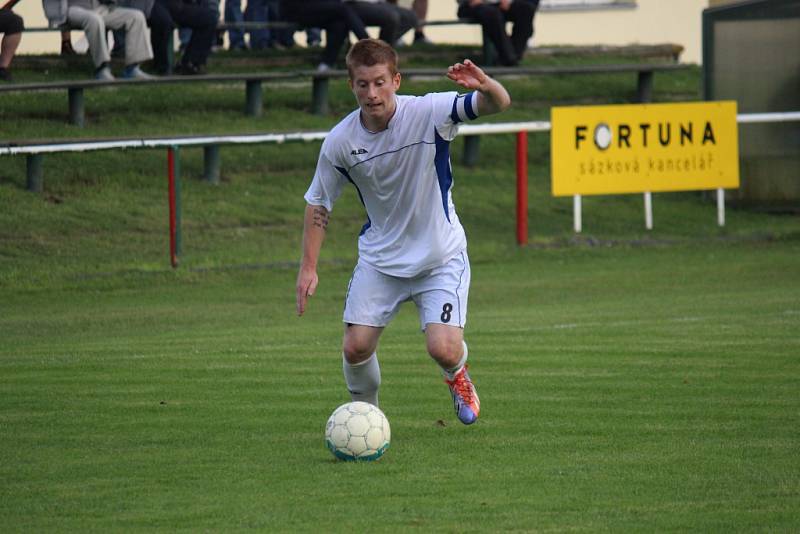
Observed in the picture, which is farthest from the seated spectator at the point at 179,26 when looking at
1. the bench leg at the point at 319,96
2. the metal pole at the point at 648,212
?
the metal pole at the point at 648,212

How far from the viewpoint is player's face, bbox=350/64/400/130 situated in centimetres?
698

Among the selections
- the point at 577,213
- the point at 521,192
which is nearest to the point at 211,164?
the point at 521,192

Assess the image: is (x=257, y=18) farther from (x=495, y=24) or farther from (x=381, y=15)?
(x=495, y=24)

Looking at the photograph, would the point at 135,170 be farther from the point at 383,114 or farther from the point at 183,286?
the point at 383,114

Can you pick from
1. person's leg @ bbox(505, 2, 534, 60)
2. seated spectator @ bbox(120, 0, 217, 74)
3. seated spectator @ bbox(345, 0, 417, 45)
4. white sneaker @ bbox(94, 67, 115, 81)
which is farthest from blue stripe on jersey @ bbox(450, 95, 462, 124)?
person's leg @ bbox(505, 2, 534, 60)

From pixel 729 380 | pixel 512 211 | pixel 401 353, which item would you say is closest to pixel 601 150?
pixel 512 211

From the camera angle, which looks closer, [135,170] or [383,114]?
[383,114]

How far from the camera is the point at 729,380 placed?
918 centimetres

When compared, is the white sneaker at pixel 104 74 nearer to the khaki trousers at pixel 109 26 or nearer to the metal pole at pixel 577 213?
the khaki trousers at pixel 109 26

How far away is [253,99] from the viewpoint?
796 inches

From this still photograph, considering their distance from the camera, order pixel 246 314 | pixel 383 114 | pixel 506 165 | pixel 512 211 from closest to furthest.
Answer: pixel 383 114 < pixel 246 314 < pixel 512 211 < pixel 506 165

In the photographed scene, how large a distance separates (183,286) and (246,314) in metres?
1.98

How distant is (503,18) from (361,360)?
15212 millimetres

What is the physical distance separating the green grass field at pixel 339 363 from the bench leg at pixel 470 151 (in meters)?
0.24
